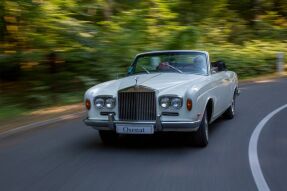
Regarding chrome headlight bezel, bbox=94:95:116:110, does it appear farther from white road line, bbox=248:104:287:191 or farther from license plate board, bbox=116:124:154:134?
white road line, bbox=248:104:287:191

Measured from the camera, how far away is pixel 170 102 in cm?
770

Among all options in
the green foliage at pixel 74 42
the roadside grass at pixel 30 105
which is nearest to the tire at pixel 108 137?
the roadside grass at pixel 30 105

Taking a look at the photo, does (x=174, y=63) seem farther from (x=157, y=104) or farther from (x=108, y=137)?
(x=108, y=137)

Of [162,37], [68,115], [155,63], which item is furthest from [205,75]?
[162,37]

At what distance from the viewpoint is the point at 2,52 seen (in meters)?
16.3

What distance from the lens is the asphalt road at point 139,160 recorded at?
604cm

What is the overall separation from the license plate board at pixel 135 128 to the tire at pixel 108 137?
2.04ft

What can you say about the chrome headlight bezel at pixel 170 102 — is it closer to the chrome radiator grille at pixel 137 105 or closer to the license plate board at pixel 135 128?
the chrome radiator grille at pixel 137 105

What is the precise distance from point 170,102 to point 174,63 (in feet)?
6.06

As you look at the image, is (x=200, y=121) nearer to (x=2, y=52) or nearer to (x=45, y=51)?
(x=45, y=51)

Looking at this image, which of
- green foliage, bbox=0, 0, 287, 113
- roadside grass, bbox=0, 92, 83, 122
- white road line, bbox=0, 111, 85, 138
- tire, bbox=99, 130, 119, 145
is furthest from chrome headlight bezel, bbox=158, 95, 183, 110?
green foliage, bbox=0, 0, 287, 113

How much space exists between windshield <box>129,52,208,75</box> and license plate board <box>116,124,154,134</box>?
1.87 m

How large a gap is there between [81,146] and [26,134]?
193 centimetres

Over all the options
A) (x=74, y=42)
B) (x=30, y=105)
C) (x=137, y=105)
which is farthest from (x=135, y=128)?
(x=74, y=42)
